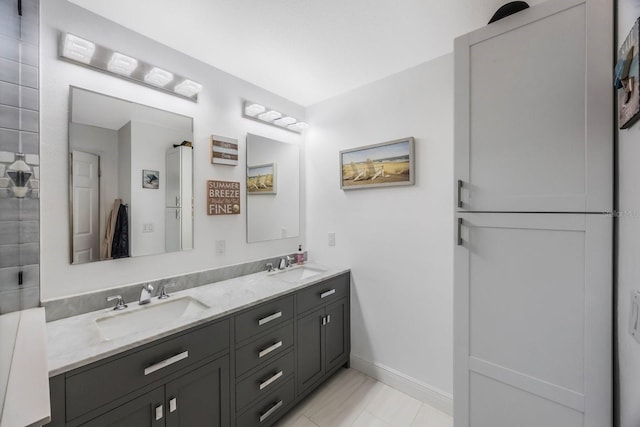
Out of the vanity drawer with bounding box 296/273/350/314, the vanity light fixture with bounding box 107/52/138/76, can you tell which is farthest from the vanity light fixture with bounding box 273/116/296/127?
the vanity drawer with bounding box 296/273/350/314

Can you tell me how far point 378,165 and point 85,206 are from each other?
6.39 feet

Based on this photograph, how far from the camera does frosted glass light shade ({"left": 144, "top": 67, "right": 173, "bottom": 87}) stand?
1.66m

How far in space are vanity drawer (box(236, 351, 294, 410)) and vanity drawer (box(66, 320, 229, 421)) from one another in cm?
30

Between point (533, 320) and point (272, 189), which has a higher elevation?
point (272, 189)

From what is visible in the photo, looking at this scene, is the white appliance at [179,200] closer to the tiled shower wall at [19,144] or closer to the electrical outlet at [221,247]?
the electrical outlet at [221,247]

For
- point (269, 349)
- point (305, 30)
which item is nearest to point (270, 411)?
point (269, 349)

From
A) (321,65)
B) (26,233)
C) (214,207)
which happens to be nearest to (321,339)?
(214,207)

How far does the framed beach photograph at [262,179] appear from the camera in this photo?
231 centimetres

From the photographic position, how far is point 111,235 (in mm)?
1549

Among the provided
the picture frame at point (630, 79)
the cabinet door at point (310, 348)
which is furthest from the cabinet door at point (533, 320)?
the cabinet door at point (310, 348)

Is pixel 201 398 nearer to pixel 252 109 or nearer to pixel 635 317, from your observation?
pixel 635 317

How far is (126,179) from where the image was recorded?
1608 mm

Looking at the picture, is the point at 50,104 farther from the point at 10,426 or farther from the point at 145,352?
the point at 10,426

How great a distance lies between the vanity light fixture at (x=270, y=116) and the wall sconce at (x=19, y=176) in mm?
1521
